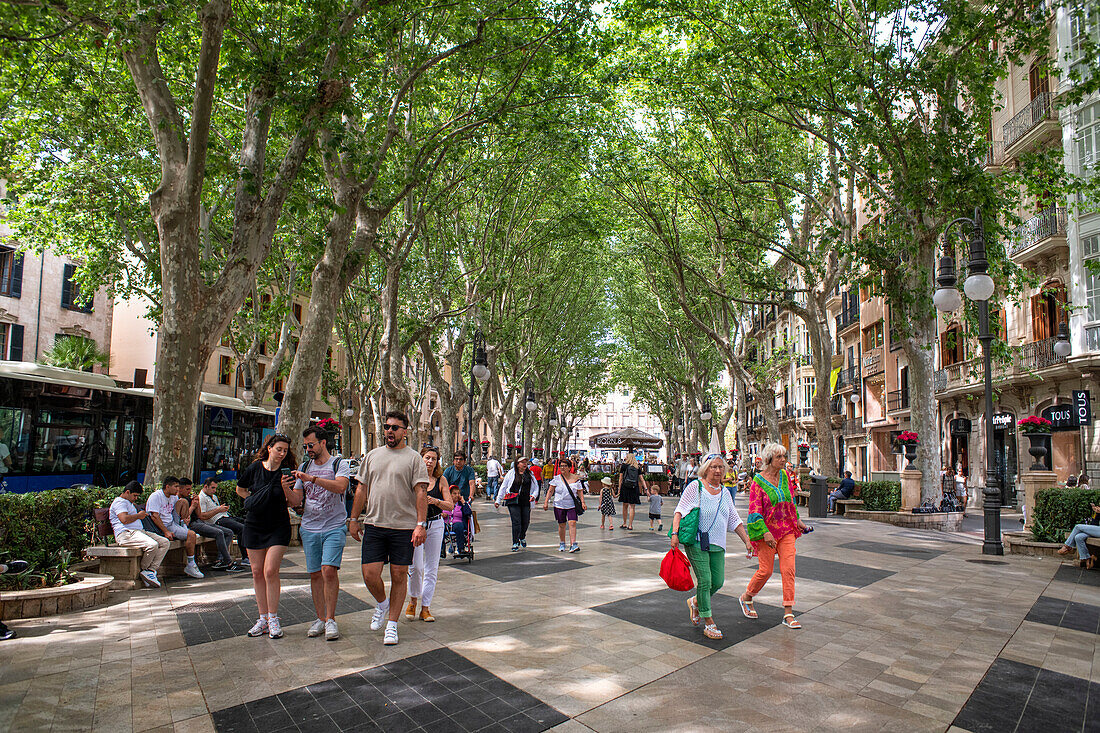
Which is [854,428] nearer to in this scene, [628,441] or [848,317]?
[848,317]

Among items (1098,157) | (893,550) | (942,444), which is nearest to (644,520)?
(893,550)

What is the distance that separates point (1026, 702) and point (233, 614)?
22.1 ft

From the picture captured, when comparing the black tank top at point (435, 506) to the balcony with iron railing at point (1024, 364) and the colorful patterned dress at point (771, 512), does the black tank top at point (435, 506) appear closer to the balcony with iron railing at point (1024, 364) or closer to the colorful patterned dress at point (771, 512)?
the colorful patterned dress at point (771, 512)

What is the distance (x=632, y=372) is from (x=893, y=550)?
→ 36731 mm

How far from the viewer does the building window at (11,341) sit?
27703mm

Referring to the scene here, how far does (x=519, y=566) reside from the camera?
9906 mm

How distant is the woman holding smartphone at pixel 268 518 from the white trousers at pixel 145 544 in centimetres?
328

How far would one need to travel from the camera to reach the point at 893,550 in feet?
A: 39.1

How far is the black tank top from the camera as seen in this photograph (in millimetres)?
6863

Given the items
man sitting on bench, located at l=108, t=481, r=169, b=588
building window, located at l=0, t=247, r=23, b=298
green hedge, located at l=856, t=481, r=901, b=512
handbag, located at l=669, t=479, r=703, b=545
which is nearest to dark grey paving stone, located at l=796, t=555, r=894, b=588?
handbag, located at l=669, t=479, r=703, b=545

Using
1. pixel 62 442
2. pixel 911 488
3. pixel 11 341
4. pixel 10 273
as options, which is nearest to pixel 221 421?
pixel 62 442

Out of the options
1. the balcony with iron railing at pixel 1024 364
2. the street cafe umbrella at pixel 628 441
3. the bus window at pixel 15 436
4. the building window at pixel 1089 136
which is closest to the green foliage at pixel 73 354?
the bus window at pixel 15 436

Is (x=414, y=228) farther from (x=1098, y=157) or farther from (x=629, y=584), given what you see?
(x=1098, y=157)

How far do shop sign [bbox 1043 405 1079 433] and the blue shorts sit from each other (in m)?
21.6
